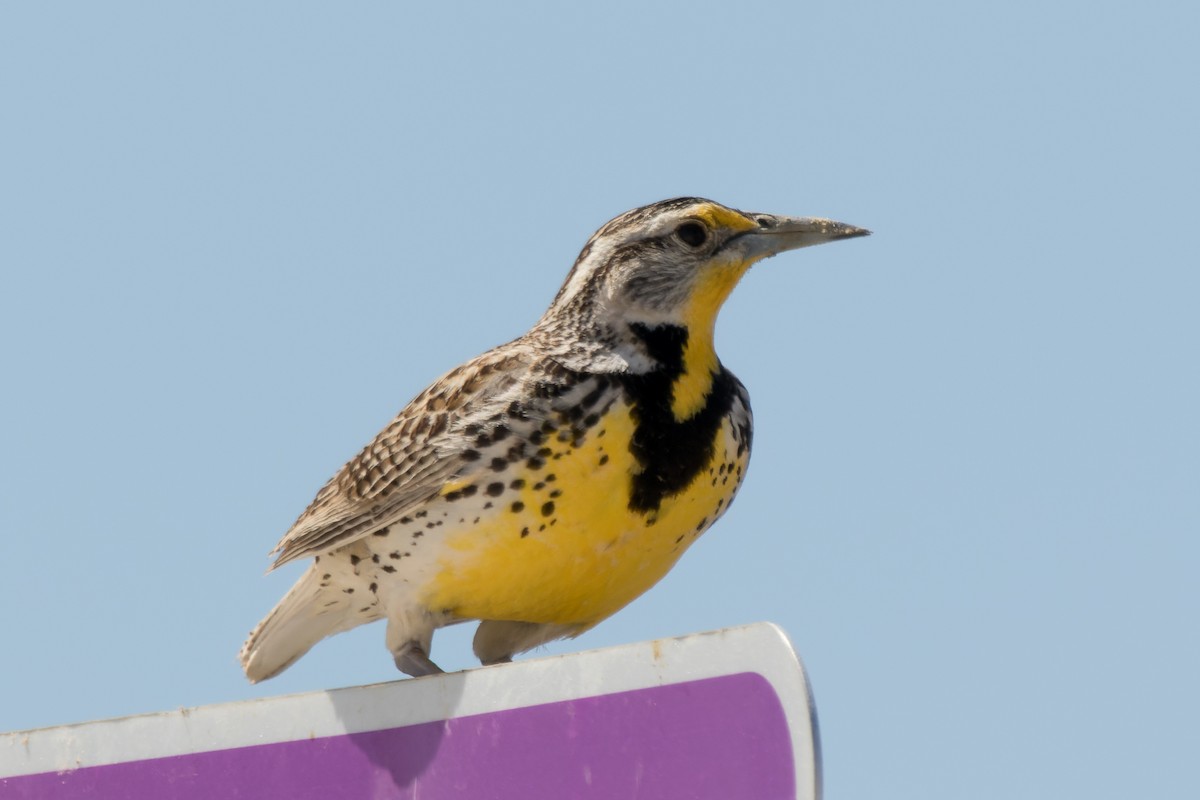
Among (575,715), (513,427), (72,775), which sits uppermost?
(513,427)

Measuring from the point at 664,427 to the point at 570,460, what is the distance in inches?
10.1

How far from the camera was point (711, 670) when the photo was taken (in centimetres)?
249

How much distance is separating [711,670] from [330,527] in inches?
73.4

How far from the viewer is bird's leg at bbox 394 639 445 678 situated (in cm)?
404

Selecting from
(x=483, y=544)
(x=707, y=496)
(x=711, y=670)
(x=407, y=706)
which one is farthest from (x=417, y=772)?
(x=707, y=496)

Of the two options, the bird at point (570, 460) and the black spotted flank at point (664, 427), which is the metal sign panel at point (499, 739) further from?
the black spotted flank at point (664, 427)

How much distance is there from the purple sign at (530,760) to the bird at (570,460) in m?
0.91

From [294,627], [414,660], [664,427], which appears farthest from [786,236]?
[294,627]

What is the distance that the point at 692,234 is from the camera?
4105 millimetres

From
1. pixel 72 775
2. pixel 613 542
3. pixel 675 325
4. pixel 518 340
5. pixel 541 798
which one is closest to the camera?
pixel 541 798

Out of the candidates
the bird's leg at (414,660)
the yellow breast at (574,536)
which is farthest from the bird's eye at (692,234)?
the bird's leg at (414,660)

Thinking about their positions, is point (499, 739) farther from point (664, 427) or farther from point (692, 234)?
point (692, 234)

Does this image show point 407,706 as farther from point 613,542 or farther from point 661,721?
point 613,542

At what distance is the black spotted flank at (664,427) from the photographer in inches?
149
